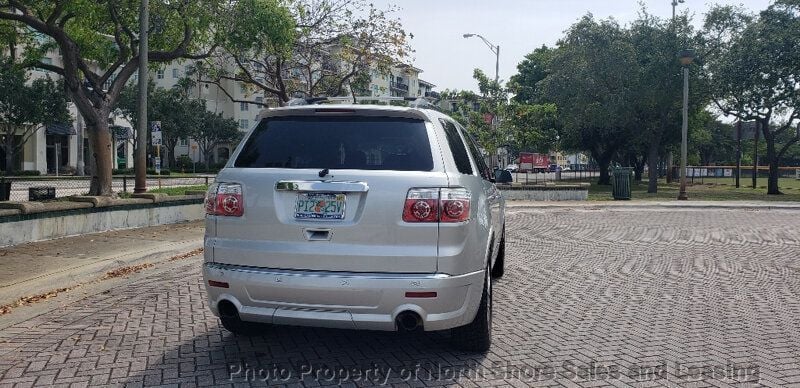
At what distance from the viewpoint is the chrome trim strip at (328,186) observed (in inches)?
163

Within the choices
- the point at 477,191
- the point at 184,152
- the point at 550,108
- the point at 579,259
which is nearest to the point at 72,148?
the point at 184,152

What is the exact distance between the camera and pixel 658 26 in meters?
34.8

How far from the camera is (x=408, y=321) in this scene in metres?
4.13

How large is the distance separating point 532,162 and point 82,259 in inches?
2728

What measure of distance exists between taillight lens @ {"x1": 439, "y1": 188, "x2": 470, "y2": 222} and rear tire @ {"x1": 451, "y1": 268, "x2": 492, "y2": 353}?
78 cm

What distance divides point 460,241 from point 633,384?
1460 millimetres

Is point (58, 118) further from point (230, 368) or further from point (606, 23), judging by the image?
point (230, 368)

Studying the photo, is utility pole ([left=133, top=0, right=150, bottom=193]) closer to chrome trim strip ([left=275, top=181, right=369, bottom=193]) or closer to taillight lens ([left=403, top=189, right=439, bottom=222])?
chrome trim strip ([left=275, top=181, right=369, bottom=193])

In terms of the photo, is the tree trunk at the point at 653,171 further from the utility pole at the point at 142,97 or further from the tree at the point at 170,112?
the tree at the point at 170,112

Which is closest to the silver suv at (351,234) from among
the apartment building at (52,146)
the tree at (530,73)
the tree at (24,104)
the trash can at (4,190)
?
the trash can at (4,190)

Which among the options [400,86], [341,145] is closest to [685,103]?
[341,145]

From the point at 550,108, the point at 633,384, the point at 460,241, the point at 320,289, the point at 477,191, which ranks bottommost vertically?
the point at 633,384

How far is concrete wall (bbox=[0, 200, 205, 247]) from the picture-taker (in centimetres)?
977

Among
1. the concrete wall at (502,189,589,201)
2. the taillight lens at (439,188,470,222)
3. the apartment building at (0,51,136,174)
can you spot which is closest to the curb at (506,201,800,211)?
the concrete wall at (502,189,589,201)
